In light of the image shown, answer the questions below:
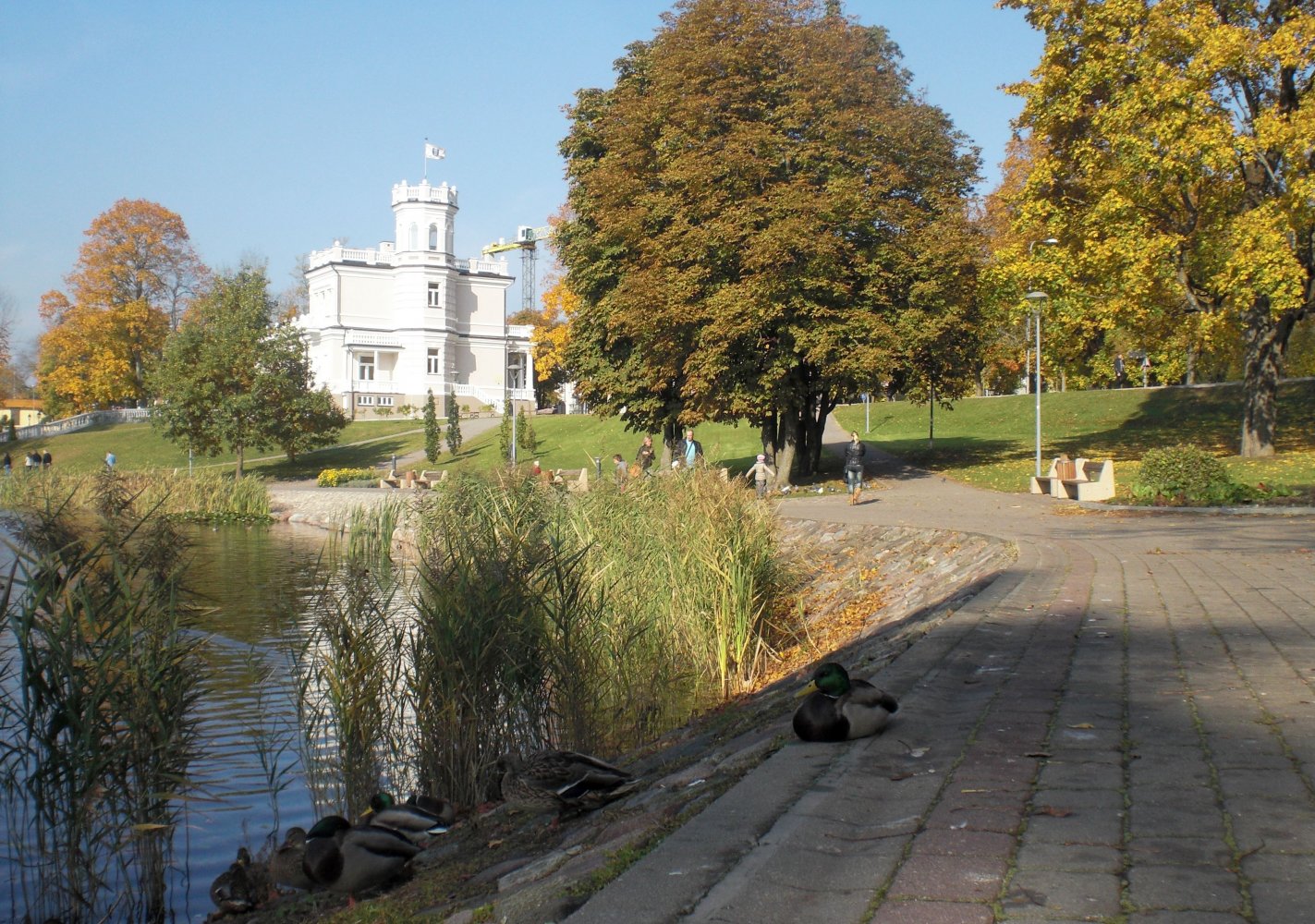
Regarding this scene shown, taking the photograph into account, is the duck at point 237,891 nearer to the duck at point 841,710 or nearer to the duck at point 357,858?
the duck at point 357,858

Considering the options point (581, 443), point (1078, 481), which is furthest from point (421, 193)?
point (1078, 481)

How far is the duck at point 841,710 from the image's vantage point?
5.48m

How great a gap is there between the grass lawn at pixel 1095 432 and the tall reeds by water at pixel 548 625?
45.9ft

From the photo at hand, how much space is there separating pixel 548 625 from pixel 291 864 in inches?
134

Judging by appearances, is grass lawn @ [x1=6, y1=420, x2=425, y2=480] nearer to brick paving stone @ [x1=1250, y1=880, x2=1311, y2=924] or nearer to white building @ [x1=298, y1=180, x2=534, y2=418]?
white building @ [x1=298, y1=180, x2=534, y2=418]

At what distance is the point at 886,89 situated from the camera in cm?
3200

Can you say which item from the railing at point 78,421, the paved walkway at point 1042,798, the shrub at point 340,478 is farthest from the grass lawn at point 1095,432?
the railing at point 78,421

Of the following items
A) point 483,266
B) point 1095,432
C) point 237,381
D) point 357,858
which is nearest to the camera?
point 357,858

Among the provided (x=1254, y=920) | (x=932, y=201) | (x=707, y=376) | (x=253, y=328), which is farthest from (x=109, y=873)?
(x=253, y=328)

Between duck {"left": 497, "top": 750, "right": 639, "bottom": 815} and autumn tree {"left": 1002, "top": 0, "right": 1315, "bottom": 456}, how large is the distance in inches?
938

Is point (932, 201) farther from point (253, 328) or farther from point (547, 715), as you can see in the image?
point (253, 328)

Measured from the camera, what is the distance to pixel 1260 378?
28.6m

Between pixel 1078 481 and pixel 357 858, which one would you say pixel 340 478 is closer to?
pixel 1078 481

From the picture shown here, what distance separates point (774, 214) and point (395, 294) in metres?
58.2
